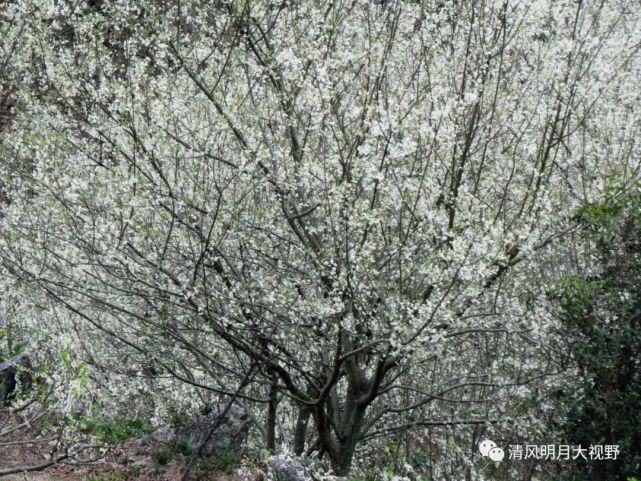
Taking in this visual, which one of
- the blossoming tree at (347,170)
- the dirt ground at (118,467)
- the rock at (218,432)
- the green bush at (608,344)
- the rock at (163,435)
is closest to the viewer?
the green bush at (608,344)

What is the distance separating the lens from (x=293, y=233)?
7641 mm

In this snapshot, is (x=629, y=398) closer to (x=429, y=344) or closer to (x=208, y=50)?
(x=429, y=344)

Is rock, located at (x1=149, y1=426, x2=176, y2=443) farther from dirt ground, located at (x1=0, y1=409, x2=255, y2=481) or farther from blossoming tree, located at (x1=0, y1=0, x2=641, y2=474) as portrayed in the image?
blossoming tree, located at (x1=0, y1=0, x2=641, y2=474)

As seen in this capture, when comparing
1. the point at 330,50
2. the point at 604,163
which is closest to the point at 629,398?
the point at 604,163

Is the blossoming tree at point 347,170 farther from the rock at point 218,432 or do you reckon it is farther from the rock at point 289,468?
the rock at point 218,432

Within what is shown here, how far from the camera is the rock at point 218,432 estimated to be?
8.65 metres

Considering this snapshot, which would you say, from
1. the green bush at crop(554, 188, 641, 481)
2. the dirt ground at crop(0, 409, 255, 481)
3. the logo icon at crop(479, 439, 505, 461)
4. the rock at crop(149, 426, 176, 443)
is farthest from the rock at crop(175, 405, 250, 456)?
the green bush at crop(554, 188, 641, 481)

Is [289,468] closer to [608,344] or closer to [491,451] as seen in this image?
[491,451]

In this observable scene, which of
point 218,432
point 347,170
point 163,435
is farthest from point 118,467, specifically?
point 347,170

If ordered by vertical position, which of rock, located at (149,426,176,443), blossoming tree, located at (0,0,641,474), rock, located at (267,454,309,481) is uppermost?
blossoming tree, located at (0,0,641,474)

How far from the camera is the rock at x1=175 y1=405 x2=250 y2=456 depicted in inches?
340

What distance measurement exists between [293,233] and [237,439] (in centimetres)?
287

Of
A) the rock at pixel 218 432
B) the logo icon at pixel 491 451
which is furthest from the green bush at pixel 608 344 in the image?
the rock at pixel 218 432

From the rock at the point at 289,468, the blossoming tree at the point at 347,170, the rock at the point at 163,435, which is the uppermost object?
the blossoming tree at the point at 347,170
